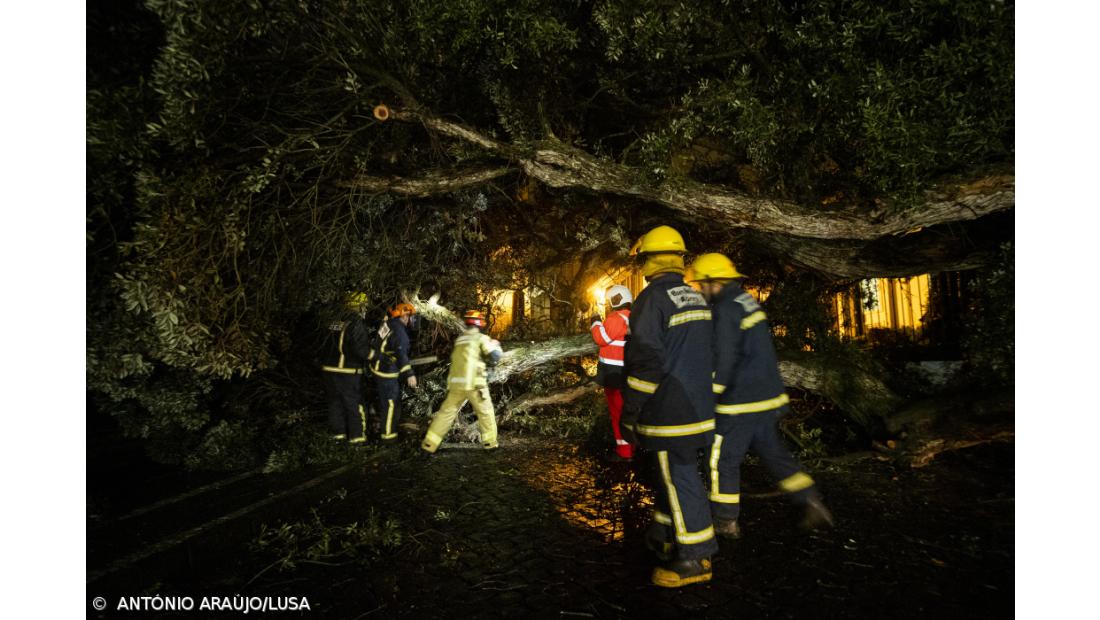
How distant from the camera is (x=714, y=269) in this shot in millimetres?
3965

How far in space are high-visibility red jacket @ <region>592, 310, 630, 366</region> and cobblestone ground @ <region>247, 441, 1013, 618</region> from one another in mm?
1412

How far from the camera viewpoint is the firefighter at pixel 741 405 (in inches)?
147

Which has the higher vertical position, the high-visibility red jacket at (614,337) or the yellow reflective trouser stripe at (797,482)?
the high-visibility red jacket at (614,337)

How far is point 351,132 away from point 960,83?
19.6ft

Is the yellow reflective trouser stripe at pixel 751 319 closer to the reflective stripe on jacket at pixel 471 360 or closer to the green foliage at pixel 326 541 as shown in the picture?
→ the green foliage at pixel 326 541

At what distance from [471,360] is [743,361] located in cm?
398

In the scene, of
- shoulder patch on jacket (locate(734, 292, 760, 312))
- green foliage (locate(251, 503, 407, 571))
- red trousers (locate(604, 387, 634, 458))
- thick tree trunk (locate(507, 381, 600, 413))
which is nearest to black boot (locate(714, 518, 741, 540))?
shoulder patch on jacket (locate(734, 292, 760, 312))

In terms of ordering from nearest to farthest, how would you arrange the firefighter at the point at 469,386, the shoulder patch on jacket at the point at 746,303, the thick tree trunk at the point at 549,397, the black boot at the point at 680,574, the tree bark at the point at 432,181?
1. the black boot at the point at 680,574
2. the shoulder patch on jacket at the point at 746,303
3. the tree bark at the point at 432,181
4. the firefighter at the point at 469,386
5. the thick tree trunk at the point at 549,397

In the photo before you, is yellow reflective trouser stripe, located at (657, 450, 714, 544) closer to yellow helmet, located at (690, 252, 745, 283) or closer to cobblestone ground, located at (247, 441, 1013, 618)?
cobblestone ground, located at (247, 441, 1013, 618)

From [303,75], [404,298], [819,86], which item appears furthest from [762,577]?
[404,298]

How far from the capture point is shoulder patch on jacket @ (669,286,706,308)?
3354 mm

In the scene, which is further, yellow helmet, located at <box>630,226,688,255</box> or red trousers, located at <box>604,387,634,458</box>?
red trousers, located at <box>604,387,634,458</box>

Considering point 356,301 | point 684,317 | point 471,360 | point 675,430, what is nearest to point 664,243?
point 684,317

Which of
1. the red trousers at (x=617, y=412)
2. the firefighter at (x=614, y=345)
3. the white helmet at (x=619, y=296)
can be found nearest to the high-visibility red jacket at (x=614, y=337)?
the firefighter at (x=614, y=345)
